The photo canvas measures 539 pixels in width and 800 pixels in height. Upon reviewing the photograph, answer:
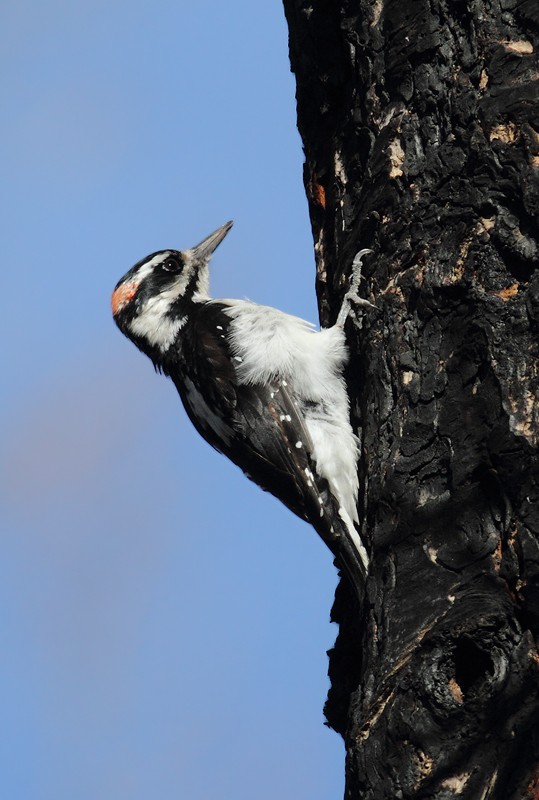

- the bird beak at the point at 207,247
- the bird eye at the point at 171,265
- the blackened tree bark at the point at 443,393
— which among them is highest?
the bird beak at the point at 207,247

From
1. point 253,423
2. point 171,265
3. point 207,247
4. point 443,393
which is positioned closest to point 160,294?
point 171,265

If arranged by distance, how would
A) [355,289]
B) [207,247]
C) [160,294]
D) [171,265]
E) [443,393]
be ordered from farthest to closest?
[207,247] < [171,265] < [160,294] < [355,289] < [443,393]

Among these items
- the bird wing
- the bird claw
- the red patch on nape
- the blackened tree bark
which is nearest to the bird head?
the red patch on nape

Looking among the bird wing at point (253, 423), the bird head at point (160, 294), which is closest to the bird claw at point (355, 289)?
the bird wing at point (253, 423)

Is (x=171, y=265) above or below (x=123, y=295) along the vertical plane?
above

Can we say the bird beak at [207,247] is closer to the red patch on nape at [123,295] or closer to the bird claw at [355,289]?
the red patch on nape at [123,295]

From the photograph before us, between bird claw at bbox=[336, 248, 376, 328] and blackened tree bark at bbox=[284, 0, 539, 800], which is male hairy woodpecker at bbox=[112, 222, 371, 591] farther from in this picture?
blackened tree bark at bbox=[284, 0, 539, 800]

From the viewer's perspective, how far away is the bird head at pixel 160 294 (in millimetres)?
4461

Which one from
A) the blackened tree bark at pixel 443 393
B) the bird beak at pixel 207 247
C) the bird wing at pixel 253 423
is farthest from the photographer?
the bird beak at pixel 207 247

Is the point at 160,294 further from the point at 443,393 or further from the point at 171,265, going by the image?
the point at 443,393

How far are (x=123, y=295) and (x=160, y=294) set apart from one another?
0.24 meters

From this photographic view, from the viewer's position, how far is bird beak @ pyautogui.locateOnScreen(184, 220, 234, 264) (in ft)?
16.1

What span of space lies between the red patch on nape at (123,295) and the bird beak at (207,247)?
0.42 meters

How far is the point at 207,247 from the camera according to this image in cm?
497
